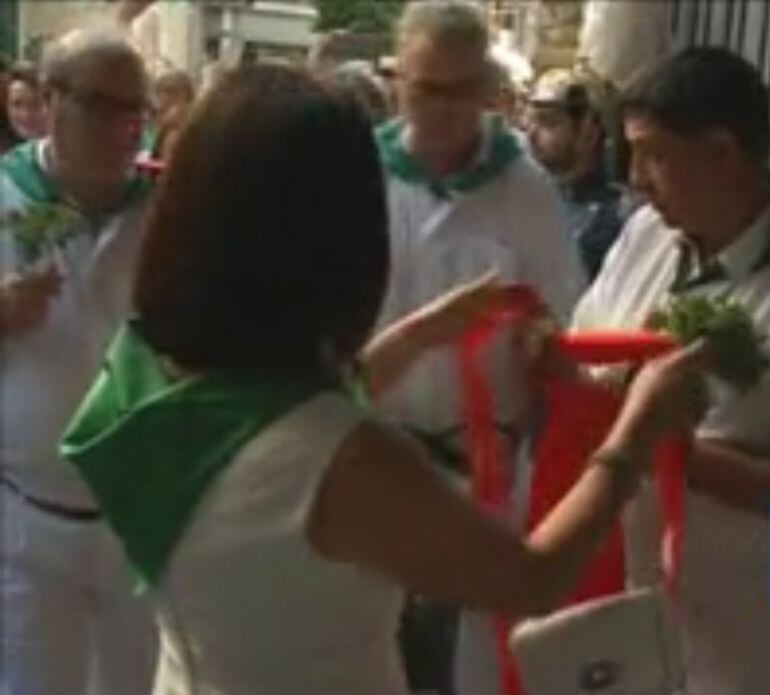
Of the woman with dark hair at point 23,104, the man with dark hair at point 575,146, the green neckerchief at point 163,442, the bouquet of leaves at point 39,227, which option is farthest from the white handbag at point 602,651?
the woman with dark hair at point 23,104

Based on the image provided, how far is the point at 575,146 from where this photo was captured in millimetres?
4590

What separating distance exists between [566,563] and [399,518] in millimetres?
200

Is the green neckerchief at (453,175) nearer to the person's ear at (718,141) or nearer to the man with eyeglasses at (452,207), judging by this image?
the man with eyeglasses at (452,207)

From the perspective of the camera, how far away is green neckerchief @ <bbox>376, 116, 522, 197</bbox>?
3409mm

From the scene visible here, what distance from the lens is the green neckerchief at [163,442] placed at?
5.54 ft

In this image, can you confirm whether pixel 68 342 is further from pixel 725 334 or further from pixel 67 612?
pixel 725 334

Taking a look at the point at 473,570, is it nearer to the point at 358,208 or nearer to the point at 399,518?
the point at 399,518

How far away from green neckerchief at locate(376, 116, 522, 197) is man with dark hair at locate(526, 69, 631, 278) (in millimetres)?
749

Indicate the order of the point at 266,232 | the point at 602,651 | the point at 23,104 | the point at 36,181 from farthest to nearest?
the point at 23,104, the point at 36,181, the point at 602,651, the point at 266,232

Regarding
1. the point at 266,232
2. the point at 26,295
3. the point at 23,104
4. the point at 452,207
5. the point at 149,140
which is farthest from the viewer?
the point at 23,104

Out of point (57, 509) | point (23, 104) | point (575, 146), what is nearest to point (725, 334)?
point (57, 509)

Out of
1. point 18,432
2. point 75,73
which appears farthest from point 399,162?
point 18,432

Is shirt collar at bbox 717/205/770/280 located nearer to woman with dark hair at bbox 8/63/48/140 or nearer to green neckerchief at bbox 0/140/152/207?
green neckerchief at bbox 0/140/152/207

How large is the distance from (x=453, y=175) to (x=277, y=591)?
1.83 metres
